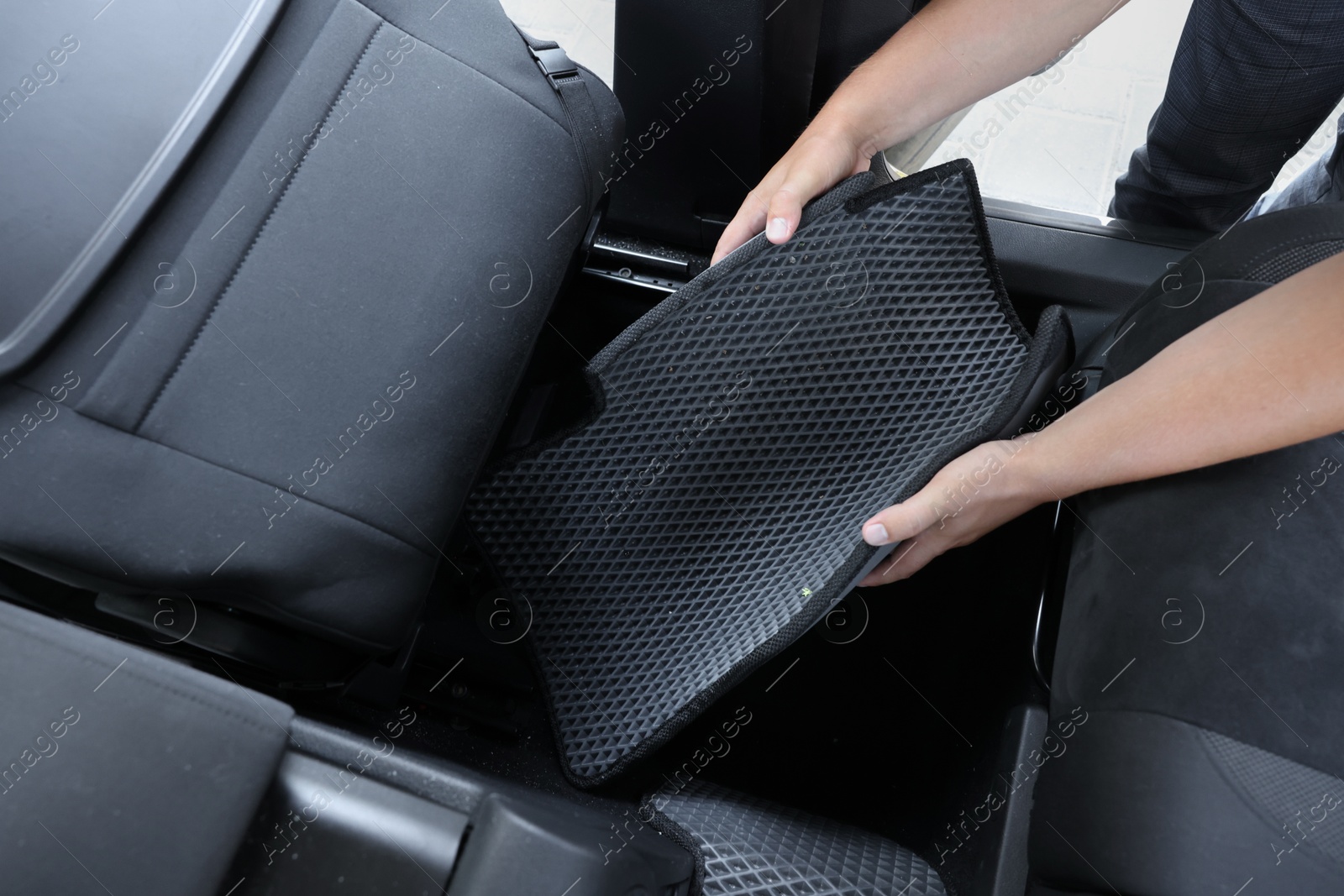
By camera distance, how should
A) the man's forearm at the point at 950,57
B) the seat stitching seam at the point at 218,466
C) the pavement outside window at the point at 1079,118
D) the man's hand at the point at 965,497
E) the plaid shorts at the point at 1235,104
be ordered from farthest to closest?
the pavement outside window at the point at 1079,118 → the plaid shorts at the point at 1235,104 → the man's forearm at the point at 950,57 → the man's hand at the point at 965,497 → the seat stitching seam at the point at 218,466

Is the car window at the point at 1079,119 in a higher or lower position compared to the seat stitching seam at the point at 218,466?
lower

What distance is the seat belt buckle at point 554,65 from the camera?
0.69 meters

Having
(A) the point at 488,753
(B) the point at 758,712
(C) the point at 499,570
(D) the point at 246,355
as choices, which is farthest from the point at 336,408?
(B) the point at 758,712

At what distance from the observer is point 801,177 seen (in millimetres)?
693

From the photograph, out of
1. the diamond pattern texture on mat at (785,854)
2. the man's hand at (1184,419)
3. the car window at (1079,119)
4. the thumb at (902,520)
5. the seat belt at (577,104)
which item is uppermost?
the seat belt at (577,104)

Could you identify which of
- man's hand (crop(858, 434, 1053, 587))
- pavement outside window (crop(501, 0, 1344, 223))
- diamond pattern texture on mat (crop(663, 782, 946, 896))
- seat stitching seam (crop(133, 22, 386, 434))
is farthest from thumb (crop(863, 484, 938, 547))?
pavement outside window (crop(501, 0, 1344, 223))

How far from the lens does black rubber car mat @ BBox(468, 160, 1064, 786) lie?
647mm

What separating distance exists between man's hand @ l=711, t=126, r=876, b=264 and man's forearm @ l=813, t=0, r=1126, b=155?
12mm

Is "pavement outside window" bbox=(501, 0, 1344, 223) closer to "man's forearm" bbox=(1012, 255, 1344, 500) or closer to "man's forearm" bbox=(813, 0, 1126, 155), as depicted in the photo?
"man's forearm" bbox=(813, 0, 1126, 155)

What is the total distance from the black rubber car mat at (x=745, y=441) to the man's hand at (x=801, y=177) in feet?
0.18

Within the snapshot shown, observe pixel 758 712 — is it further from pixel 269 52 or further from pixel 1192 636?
pixel 269 52

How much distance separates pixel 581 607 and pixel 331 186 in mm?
360

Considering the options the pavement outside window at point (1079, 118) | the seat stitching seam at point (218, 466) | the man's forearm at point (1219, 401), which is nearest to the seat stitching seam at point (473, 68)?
the seat stitching seam at point (218, 466)

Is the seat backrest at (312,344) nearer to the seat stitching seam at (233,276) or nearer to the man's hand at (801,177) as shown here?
the seat stitching seam at (233,276)
